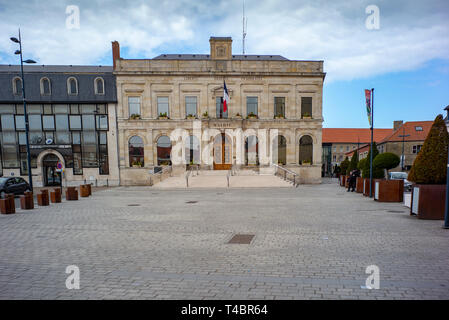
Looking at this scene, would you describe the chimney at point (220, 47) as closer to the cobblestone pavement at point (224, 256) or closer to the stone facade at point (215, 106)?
the stone facade at point (215, 106)

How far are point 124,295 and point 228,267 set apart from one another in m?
2.03

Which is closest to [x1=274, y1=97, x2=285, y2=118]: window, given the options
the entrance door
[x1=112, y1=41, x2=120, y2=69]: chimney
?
the entrance door

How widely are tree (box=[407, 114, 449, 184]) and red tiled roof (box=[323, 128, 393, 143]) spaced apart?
236 feet

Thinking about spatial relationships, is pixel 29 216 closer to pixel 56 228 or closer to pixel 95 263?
pixel 56 228

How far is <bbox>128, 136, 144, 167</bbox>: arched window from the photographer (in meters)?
28.5

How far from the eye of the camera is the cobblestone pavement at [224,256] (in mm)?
4145

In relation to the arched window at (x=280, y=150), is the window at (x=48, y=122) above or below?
above

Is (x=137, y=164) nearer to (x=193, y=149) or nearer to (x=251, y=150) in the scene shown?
(x=193, y=149)

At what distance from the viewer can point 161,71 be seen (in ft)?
91.9

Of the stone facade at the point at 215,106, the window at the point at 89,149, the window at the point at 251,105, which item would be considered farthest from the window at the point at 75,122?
the window at the point at 251,105

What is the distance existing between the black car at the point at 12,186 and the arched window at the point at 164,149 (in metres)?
13.0

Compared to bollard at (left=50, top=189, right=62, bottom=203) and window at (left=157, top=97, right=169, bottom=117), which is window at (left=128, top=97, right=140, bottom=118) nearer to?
window at (left=157, top=97, right=169, bottom=117)

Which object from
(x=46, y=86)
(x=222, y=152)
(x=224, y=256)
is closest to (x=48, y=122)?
(x=46, y=86)

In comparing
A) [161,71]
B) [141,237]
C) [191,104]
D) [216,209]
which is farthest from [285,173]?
[141,237]
